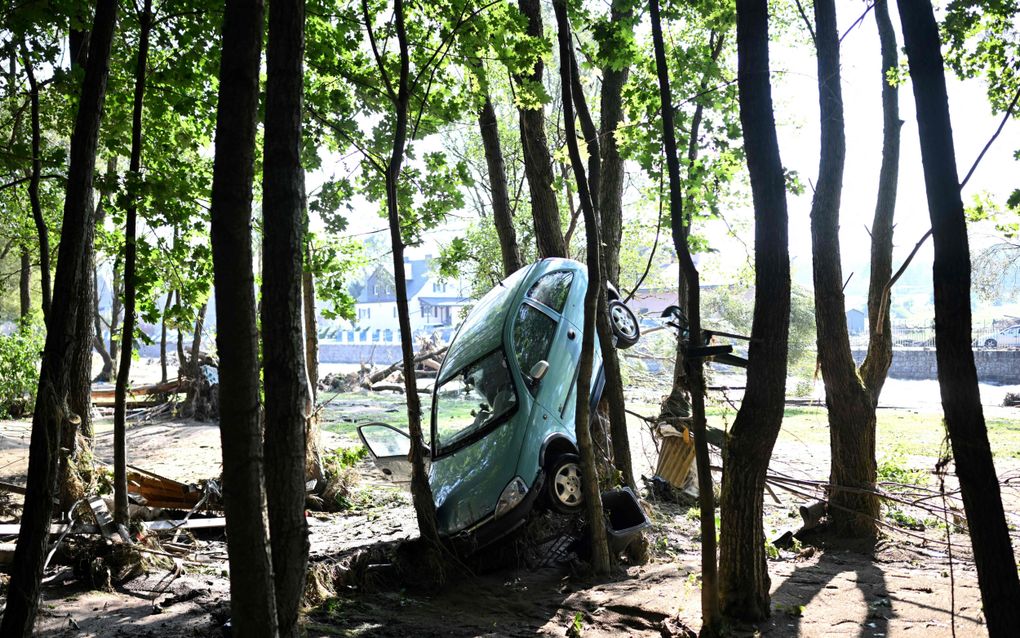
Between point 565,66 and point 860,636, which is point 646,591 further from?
point 565,66

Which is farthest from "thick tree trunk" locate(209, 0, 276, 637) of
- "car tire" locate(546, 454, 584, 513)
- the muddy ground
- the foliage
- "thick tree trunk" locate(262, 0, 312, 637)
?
the foliage

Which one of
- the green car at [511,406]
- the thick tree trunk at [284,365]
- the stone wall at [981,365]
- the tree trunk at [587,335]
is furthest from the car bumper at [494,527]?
the stone wall at [981,365]

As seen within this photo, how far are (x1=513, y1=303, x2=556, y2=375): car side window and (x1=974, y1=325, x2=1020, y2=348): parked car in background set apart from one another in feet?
137

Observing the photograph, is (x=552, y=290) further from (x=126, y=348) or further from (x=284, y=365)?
(x=284, y=365)

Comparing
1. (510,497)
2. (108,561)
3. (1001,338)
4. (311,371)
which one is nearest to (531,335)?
(510,497)

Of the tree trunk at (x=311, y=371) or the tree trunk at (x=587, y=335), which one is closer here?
the tree trunk at (x=587, y=335)

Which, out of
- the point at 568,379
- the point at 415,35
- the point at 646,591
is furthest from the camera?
the point at 415,35

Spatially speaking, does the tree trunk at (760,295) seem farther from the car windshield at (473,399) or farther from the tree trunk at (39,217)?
the tree trunk at (39,217)

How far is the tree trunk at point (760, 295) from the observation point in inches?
226

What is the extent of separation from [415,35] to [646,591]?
6829 millimetres

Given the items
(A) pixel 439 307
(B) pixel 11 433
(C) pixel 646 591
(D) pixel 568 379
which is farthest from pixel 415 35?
(A) pixel 439 307

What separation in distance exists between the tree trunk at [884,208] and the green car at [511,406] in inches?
111

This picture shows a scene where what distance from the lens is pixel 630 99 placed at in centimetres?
958

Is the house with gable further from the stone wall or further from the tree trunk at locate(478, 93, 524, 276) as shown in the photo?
the tree trunk at locate(478, 93, 524, 276)
